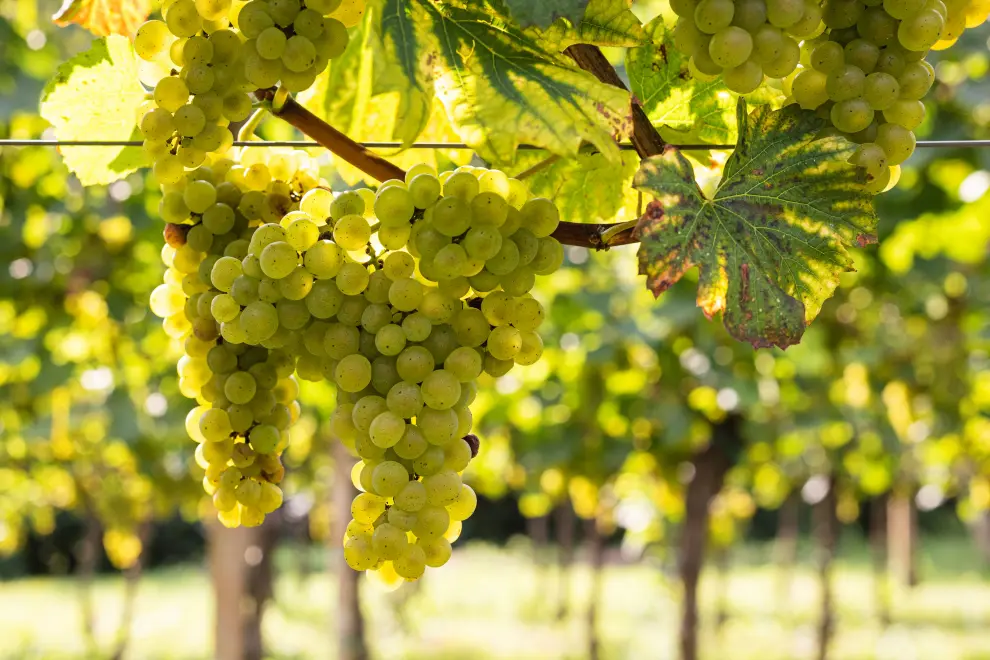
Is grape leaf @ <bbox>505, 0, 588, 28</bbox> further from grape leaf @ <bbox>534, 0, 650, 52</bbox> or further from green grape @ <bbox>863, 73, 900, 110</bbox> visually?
green grape @ <bbox>863, 73, 900, 110</bbox>

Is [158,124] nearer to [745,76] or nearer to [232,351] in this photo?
[232,351]

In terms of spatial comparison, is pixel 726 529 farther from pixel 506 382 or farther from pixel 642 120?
pixel 642 120

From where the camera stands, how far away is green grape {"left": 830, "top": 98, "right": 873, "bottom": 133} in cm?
55

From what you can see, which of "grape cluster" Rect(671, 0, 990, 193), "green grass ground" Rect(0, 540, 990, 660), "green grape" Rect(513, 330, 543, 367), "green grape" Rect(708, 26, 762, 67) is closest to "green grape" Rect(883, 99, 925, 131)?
"grape cluster" Rect(671, 0, 990, 193)

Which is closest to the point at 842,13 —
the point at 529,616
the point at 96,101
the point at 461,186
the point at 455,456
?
the point at 461,186

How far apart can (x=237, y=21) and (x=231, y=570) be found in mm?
3904

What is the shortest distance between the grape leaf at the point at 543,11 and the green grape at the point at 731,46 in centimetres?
7

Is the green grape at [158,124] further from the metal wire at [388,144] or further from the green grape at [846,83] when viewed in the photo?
the green grape at [846,83]

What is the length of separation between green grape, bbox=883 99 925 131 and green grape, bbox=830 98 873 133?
0.06 feet

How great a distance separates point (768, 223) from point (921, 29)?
0.45 ft

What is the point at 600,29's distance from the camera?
21.6 inches

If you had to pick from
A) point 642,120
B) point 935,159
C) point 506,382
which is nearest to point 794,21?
point 642,120

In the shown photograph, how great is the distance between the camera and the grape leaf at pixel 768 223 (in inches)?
21.0

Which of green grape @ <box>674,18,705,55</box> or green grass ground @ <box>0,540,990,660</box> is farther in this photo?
→ green grass ground @ <box>0,540,990,660</box>
